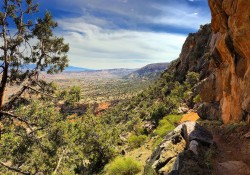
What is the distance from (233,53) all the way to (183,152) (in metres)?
11.6

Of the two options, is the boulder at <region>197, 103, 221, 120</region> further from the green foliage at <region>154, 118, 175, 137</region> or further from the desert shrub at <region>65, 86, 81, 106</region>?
the desert shrub at <region>65, 86, 81, 106</region>

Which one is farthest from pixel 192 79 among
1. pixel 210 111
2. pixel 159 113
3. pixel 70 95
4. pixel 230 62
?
pixel 70 95

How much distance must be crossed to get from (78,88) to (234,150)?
10.5 m

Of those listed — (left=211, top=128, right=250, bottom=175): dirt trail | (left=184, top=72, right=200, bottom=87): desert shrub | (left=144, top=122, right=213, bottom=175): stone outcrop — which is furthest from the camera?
(left=184, top=72, right=200, bottom=87): desert shrub

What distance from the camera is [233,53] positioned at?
2009 cm

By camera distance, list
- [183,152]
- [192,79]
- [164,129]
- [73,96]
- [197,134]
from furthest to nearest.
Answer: [192,79]
[164,129]
[197,134]
[73,96]
[183,152]

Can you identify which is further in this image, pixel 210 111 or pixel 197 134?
pixel 210 111

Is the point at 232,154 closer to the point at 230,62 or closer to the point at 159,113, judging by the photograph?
the point at 230,62

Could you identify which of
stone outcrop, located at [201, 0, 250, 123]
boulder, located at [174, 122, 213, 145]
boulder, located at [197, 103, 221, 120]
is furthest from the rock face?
boulder, located at [174, 122, 213, 145]

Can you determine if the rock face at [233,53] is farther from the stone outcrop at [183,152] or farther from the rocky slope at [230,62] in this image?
the stone outcrop at [183,152]

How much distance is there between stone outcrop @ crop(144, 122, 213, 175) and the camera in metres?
11.4

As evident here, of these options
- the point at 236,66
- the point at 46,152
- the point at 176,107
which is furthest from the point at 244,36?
the point at 176,107

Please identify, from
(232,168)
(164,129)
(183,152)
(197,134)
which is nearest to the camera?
(232,168)

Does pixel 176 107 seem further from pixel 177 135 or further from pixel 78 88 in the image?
pixel 78 88
